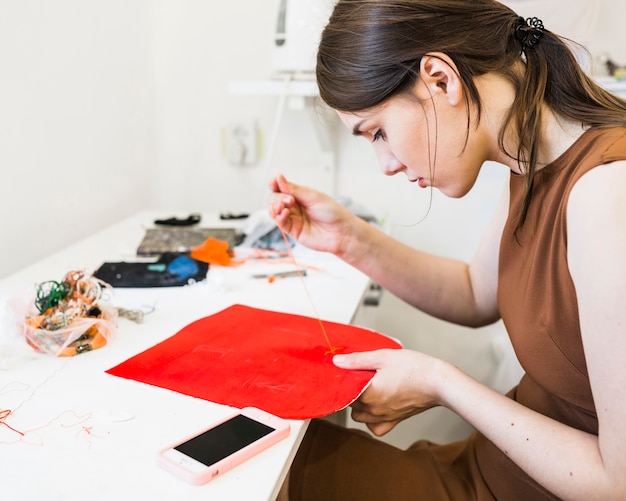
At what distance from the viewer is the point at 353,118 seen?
2.66 ft

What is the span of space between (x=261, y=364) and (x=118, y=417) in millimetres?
203

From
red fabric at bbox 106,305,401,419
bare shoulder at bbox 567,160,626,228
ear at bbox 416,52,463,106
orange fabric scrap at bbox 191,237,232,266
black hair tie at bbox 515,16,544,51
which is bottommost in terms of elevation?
orange fabric scrap at bbox 191,237,232,266

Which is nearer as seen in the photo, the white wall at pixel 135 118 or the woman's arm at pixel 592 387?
the woman's arm at pixel 592 387

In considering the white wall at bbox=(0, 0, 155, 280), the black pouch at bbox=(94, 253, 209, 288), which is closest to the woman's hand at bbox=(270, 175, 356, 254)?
the black pouch at bbox=(94, 253, 209, 288)

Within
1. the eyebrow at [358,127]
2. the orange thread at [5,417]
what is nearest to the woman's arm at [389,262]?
the eyebrow at [358,127]

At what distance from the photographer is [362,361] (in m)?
0.82

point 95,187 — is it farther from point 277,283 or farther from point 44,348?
point 44,348

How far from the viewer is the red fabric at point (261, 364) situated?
0.74 m

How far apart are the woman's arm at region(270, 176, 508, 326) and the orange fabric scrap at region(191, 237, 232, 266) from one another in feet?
0.78

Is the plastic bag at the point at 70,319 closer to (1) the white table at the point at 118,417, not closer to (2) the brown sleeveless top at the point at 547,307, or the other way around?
(1) the white table at the point at 118,417

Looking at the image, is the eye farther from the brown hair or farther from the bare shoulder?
the bare shoulder

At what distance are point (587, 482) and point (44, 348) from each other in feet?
2.25

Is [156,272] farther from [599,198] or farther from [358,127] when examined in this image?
[599,198]

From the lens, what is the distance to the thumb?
2.68 ft
